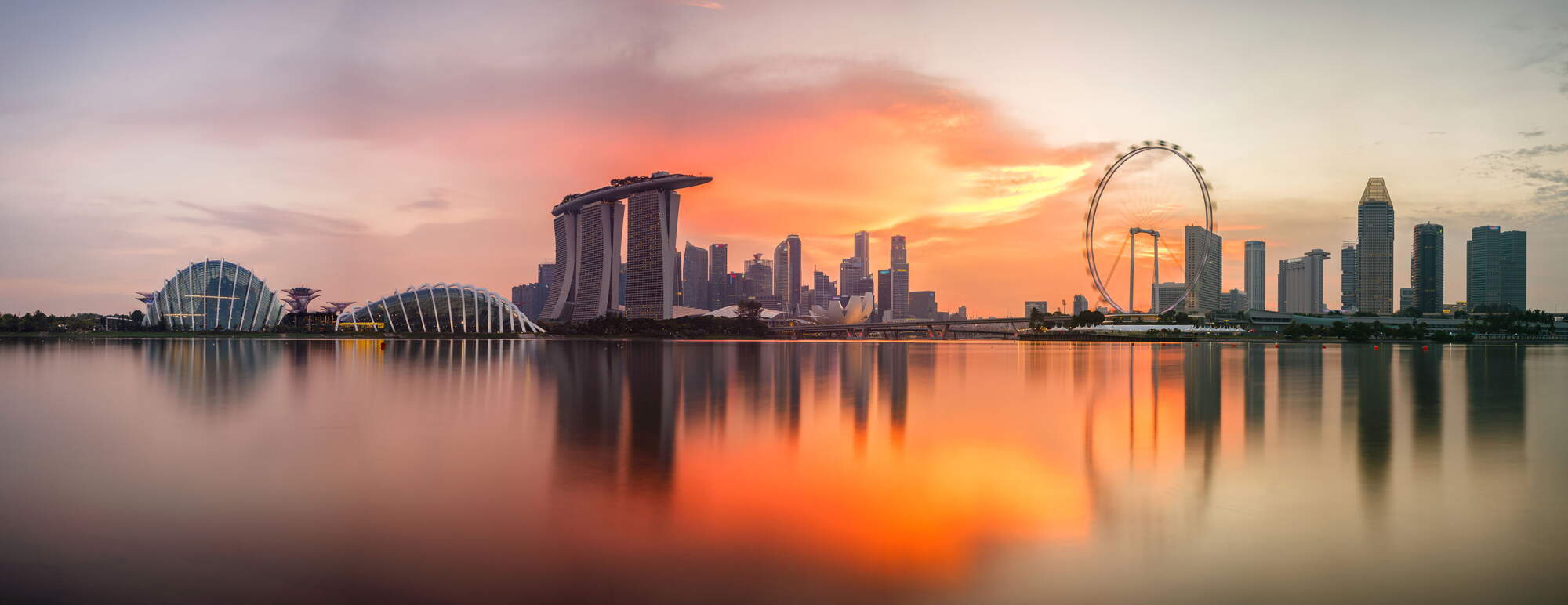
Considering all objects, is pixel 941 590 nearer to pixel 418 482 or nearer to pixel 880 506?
pixel 880 506

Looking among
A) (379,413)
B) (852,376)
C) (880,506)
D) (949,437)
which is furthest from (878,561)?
(852,376)

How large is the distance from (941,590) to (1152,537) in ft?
10.8

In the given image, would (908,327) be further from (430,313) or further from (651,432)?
(651,432)

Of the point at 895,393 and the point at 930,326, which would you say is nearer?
the point at 895,393

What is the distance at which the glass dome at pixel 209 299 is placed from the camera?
121375 millimetres

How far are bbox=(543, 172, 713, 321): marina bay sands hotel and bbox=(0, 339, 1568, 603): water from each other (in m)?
145

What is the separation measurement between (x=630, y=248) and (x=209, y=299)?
7730 cm

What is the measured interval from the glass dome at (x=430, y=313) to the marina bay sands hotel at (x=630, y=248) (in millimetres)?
41844

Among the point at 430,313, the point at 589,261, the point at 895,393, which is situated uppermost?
the point at 589,261

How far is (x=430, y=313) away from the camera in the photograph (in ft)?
391

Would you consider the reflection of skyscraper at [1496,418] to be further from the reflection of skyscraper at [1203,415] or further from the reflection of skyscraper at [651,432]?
the reflection of skyscraper at [651,432]

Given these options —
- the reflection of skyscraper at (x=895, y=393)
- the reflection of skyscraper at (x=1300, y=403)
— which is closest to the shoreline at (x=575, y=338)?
the reflection of skyscraper at (x=1300, y=403)

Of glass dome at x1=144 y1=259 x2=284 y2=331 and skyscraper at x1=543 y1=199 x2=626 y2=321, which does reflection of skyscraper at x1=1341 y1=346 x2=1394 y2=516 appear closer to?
glass dome at x1=144 y1=259 x2=284 y2=331

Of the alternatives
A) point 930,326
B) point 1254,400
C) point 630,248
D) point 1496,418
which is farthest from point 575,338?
point 1496,418
